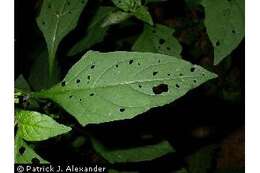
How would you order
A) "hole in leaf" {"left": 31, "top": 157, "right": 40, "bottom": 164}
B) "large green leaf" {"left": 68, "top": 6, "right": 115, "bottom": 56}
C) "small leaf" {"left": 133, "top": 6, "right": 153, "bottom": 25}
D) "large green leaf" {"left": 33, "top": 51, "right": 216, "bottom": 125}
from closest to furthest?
1. "large green leaf" {"left": 33, "top": 51, "right": 216, "bottom": 125}
2. "hole in leaf" {"left": 31, "top": 157, "right": 40, "bottom": 164}
3. "small leaf" {"left": 133, "top": 6, "right": 153, "bottom": 25}
4. "large green leaf" {"left": 68, "top": 6, "right": 115, "bottom": 56}

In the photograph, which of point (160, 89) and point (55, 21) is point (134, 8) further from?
point (160, 89)

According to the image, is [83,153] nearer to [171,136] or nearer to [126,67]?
[171,136]

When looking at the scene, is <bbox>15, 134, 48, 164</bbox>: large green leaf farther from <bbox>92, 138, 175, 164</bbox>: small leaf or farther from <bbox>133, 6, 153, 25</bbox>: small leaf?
<bbox>133, 6, 153, 25</bbox>: small leaf

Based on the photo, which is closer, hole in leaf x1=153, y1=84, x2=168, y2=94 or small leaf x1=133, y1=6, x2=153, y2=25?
hole in leaf x1=153, y1=84, x2=168, y2=94

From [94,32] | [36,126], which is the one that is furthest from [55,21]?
[36,126]

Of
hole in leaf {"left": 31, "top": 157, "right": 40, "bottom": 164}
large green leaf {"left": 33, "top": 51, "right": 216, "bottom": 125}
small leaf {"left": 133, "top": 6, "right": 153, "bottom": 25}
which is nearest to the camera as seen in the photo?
large green leaf {"left": 33, "top": 51, "right": 216, "bottom": 125}

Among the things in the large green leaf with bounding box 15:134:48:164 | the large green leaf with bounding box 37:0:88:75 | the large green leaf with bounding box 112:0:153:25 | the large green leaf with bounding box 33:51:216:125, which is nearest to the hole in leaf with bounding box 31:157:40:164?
the large green leaf with bounding box 15:134:48:164
